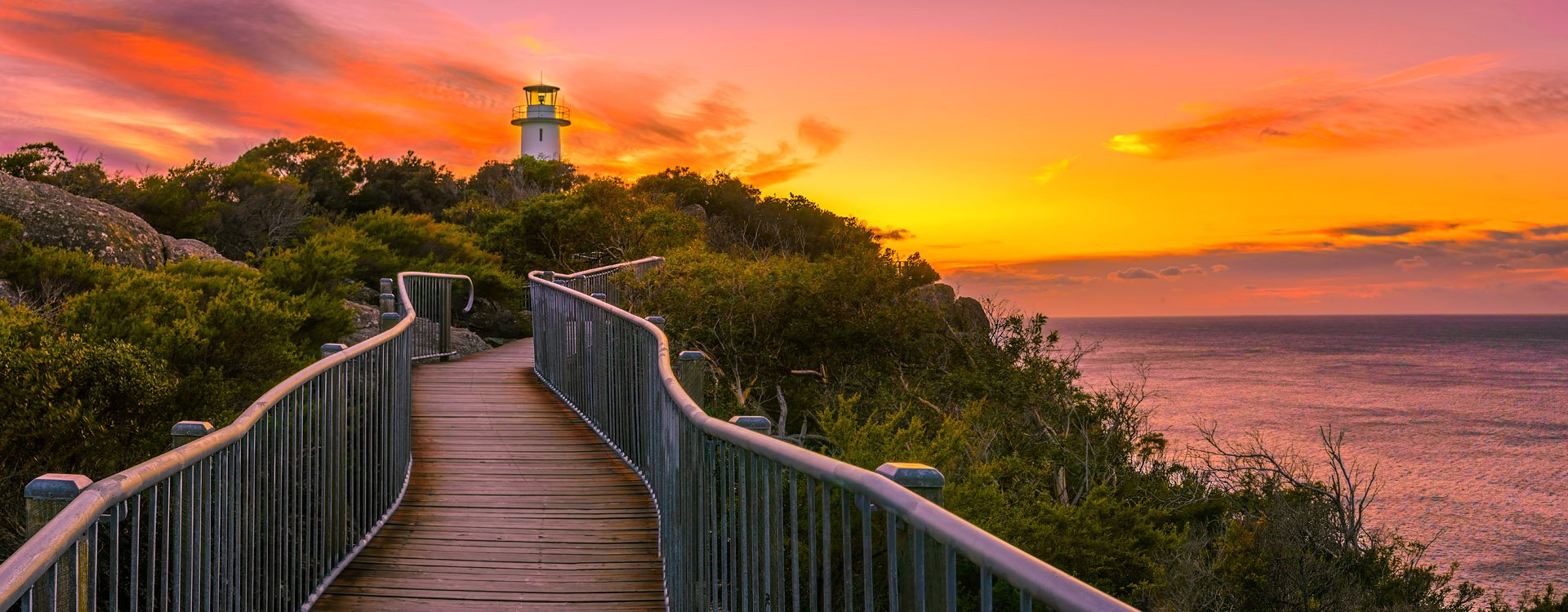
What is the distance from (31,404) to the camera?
35.4 feet

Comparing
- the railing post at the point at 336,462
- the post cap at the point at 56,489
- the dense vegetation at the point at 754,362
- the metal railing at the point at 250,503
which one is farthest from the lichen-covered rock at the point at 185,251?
the post cap at the point at 56,489

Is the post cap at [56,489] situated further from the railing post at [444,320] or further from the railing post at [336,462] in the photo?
the railing post at [444,320]

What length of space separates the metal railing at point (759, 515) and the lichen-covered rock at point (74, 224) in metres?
13.8

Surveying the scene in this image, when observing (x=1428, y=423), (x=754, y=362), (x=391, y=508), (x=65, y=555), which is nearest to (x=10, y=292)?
(x=754, y=362)

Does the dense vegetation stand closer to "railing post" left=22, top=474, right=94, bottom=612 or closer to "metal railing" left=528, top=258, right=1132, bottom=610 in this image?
"metal railing" left=528, top=258, right=1132, bottom=610

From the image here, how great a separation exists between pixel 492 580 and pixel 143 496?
261 centimetres

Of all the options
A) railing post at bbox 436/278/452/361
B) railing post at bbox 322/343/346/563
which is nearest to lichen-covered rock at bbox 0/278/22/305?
railing post at bbox 436/278/452/361

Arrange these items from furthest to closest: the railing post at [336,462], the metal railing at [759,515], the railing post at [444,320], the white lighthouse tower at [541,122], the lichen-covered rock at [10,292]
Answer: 1. the white lighthouse tower at [541,122]
2. the lichen-covered rock at [10,292]
3. the railing post at [444,320]
4. the railing post at [336,462]
5. the metal railing at [759,515]

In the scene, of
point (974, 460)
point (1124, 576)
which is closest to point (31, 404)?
point (974, 460)

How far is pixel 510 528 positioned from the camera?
6.98 m

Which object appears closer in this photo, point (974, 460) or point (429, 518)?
point (429, 518)

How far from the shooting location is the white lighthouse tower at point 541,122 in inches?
2530

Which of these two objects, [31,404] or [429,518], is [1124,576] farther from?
[31,404]

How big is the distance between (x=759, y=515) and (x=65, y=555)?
2.05 metres
